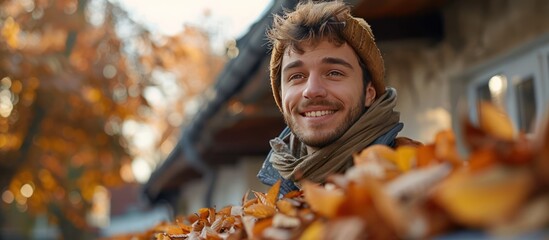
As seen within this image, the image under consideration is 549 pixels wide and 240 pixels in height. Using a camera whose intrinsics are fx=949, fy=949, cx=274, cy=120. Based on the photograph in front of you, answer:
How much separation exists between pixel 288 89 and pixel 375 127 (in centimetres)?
24

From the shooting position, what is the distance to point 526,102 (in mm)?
4871

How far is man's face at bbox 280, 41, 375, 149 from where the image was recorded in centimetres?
228

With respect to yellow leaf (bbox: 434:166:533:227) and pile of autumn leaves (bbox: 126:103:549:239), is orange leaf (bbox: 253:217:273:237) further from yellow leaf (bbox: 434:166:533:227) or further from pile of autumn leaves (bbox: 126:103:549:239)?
yellow leaf (bbox: 434:166:533:227)

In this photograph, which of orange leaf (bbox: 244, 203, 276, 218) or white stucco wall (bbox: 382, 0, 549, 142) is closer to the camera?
orange leaf (bbox: 244, 203, 276, 218)

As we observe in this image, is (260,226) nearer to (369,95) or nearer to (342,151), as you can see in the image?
(342,151)

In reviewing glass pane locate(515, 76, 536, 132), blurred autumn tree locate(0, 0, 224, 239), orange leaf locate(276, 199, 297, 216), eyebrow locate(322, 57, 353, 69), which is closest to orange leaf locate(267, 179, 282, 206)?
orange leaf locate(276, 199, 297, 216)

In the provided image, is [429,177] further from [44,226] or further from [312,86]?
[44,226]

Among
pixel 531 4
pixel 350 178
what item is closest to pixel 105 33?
pixel 531 4

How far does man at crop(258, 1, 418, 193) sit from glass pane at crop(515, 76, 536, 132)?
2589 millimetres

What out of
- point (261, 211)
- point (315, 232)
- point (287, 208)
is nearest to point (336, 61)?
point (261, 211)

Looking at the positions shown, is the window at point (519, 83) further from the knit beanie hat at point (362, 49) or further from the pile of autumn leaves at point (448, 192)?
the pile of autumn leaves at point (448, 192)

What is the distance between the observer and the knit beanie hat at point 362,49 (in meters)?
2.29

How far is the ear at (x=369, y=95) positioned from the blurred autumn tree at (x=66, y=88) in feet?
28.5

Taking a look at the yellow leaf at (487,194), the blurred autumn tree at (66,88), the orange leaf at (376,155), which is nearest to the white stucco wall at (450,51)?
the orange leaf at (376,155)
